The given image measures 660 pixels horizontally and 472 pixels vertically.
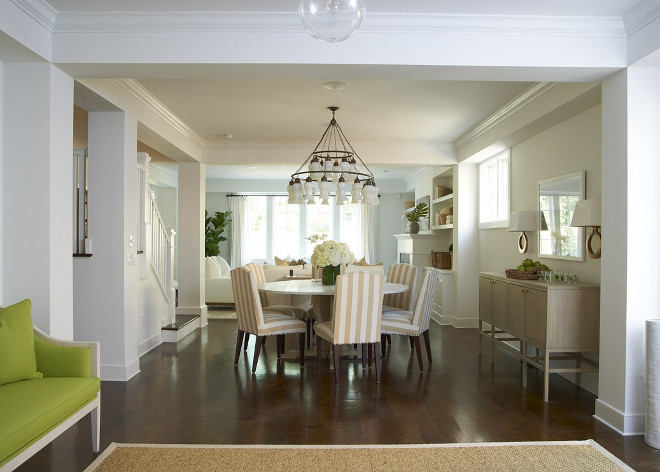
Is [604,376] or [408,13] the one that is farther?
[604,376]

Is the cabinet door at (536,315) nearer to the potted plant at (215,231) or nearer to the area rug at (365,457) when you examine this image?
the area rug at (365,457)

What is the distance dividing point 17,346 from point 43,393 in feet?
1.10

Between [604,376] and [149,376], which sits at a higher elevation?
[604,376]

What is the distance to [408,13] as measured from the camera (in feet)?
9.95

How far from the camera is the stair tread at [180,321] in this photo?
5826 mm

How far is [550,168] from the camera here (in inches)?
184

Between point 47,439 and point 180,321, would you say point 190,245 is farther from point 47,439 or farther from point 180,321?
point 47,439

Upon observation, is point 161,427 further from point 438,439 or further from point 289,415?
point 438,439

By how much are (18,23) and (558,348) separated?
13.2ft

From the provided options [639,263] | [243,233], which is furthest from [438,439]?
[243,233]

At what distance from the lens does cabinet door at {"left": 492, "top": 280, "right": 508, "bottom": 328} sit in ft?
14.7

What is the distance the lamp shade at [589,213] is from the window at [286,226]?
8.45 m

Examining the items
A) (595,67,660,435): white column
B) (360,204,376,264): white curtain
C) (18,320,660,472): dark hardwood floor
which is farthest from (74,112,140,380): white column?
(360,204,376,264): white curtain

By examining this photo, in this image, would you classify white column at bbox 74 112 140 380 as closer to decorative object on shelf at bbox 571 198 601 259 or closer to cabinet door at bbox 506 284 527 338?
cabinet door at bbox 506 284 527 338
